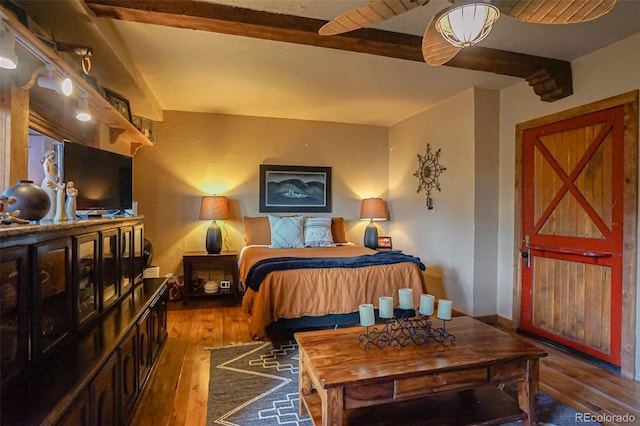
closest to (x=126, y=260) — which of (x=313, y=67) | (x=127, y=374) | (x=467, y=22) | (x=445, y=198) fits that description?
(x=127, y=374)

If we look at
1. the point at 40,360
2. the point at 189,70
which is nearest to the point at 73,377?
the point at 40,360

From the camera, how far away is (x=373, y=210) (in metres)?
5.07

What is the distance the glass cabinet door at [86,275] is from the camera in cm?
159

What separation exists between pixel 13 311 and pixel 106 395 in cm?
56

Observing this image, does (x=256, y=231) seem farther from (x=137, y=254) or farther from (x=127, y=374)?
(x=127, y=374)

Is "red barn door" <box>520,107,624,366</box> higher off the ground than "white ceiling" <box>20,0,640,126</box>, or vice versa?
"white ceiling" <box>20,0,640,126</box>

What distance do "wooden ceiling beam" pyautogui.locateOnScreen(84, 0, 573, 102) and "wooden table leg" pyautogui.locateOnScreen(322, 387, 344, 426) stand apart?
7.29 feet

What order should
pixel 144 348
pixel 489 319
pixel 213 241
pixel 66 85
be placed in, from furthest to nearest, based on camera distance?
pixel 213 241
pixel 489 319
pixel 144 348
pixel 66 85

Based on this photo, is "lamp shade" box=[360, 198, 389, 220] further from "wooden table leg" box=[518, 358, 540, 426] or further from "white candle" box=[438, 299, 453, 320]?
"wooden table leg" box=[518, 358, 540, 426]

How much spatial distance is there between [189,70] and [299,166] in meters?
2.20

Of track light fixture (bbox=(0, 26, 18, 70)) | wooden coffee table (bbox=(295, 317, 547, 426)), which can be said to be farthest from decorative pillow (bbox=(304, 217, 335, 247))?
track light fixture (bbox=(0, 26, 18, 70))

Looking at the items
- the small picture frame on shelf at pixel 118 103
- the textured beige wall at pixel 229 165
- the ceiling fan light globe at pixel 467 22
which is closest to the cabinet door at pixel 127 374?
the small picture frame on shelf at pixel 118 103

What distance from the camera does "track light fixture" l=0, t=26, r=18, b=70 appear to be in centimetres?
121

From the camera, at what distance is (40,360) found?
1.28m
